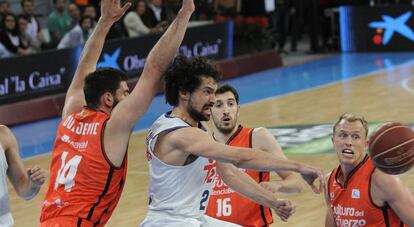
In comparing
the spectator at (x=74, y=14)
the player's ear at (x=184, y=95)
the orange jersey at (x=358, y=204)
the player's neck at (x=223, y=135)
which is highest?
the player's ear at (x=184, y=95)

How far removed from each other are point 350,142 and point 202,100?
4.32ft

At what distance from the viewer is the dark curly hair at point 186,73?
19.6 feet

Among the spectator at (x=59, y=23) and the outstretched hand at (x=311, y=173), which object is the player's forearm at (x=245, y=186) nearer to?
the outstretched hand at (x=311, y=173)

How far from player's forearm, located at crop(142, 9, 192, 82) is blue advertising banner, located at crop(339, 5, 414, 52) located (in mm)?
19043

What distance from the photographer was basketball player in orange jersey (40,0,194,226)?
5.99 m

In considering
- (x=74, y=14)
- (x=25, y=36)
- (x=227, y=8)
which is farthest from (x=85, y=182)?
(x=227, y=8)

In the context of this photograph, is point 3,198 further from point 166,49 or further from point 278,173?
point 278,173

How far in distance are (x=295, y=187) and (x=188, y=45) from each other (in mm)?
13570

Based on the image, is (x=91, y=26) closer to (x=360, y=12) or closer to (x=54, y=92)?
(x=54, y=92)

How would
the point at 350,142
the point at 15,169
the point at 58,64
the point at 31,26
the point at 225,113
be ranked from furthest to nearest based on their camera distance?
the point at 31,26
the point at 58,64
the point at 225,113
the point at 350,142
the point at 15,169

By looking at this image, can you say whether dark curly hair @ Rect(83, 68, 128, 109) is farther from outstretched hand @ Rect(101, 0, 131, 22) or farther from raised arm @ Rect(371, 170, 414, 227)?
raised arm @ Rect(371, 170, 414, 227)

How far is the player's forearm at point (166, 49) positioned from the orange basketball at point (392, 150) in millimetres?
1444

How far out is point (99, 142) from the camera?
6.22 metres

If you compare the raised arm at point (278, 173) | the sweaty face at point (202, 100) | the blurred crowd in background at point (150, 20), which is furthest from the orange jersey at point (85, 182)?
the blurred crowd in background at point (150, 20)
